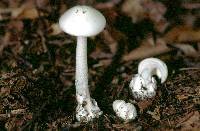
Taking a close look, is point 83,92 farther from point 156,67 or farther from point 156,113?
point 156,67

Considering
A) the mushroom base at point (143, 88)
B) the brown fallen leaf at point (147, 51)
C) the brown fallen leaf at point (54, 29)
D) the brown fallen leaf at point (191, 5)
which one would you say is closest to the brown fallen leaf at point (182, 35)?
the brown fallen leaf at point (147, 51)

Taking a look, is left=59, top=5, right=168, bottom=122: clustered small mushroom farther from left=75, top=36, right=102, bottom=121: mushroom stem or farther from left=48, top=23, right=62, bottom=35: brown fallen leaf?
left=48, top=23, right=62, bottom=35: brown fallen leaf

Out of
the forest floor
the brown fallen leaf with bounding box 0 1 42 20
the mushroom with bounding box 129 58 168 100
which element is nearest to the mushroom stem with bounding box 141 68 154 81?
the mushroom with bounding box 129 58 168 100

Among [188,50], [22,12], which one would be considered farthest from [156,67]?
[22,12]

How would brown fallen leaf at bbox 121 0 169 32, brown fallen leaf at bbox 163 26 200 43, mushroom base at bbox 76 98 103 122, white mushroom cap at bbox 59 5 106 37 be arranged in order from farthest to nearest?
brown fallen leaf at bbox 121 0 169 32, brown fallen leaf at bbox 163 26 200 43, mushroom base at bbox 76 98 103 122, white mushroom cap at bbox 59 5 106 37

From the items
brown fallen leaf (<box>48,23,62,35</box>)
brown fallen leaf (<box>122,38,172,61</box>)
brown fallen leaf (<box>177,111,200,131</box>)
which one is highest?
brown fallen leaf (<box>48,23,62,35</box>)

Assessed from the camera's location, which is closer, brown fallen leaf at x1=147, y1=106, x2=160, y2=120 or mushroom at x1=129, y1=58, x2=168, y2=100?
brown fallen leaf at x1=147, y1=106, x2=160, y2=120
